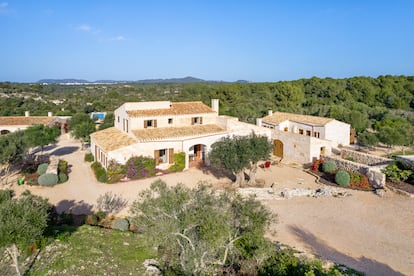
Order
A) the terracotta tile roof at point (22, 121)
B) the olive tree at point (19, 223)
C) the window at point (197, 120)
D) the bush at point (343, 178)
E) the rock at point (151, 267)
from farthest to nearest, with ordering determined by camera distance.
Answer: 1. the terracotta tile roof at point (22, 121)
2. the window at point (197, 120)
3. the bush at point (343, 178)
4. the rock at point (151, 267)
5. the olive tree at point (19, 223)

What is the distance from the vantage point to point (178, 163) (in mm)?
25453

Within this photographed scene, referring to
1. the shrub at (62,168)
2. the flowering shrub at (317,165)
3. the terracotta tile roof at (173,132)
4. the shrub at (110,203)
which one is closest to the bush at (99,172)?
the shrub at (62,168)

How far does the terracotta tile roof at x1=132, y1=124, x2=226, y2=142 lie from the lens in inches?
981

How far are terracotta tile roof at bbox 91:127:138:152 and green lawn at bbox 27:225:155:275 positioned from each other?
9.94 meters

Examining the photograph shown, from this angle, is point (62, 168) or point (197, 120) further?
point (197, 120)

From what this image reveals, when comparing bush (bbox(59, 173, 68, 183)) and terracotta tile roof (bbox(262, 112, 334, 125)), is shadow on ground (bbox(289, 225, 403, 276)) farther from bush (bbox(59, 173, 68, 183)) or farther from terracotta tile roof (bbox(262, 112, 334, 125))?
terracotta tile roof (bbox(262, 112, 334, 125))

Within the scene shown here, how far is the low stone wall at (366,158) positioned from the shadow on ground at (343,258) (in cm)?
1266

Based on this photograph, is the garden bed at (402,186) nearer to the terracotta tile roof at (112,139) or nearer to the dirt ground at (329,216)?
the dirt ground at (329,216)

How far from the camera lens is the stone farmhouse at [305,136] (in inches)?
1085

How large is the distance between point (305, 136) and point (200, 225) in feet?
66.5

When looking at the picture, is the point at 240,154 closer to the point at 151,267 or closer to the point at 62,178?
the point at 151,267

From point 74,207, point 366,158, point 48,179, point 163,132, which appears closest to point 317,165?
point 366,158

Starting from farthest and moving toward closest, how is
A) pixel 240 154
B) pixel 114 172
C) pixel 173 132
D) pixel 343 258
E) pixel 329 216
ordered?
pixel 173 132 < pixel 114 172 < pixel 240 154 < pixel 329 216 < pixel 343 258

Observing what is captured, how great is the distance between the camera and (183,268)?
33.7 ft
